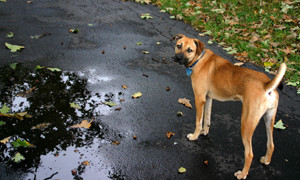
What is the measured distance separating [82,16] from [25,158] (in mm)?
6664

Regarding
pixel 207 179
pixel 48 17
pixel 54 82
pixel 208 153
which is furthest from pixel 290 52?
pixel 48 17

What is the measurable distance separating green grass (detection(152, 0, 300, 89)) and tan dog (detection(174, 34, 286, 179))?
2796 millimetres

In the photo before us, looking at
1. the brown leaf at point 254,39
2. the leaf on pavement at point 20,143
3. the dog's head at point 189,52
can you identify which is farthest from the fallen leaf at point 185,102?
the brown leaf at point 254,39

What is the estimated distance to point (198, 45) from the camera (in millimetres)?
4418

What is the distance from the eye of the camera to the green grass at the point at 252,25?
23.4 ft

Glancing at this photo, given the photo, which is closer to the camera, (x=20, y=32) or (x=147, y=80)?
(x=147, y=80)

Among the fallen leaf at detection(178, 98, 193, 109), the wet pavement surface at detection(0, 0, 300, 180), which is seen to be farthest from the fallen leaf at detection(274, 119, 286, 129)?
the fallen leaf at detection(178, 98, 193, 109)

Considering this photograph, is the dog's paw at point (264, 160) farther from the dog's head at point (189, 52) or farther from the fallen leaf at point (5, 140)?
the fallen leaf at point (5, 140)

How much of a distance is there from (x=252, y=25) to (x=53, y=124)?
6842 mm

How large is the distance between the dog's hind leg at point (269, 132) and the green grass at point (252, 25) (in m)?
2.77

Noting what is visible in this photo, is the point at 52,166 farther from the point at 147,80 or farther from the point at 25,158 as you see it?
the point at 147,80

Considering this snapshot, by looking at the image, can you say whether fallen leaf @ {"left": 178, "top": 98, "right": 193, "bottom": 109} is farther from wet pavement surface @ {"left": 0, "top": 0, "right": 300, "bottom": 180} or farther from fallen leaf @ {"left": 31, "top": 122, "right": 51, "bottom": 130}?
fallen leaf @ {"left": 31, "top": 122, "right": 51, "bottom": 130}

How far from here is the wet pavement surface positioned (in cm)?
389

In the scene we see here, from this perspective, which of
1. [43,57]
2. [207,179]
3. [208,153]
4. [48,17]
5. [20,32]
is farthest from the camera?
[48,17]
